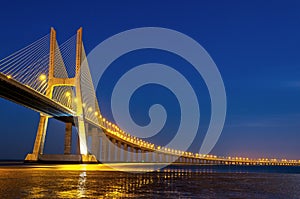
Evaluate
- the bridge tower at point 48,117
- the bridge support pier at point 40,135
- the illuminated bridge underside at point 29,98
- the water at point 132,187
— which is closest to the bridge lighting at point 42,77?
the bridge tower at point 48,117

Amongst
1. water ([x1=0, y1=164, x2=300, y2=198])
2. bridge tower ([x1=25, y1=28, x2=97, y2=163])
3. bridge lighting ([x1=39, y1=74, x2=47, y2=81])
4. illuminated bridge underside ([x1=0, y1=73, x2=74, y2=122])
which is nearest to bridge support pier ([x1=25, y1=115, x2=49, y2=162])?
bridge tower ([x1=25, y1=28, x2=97, y2=163])

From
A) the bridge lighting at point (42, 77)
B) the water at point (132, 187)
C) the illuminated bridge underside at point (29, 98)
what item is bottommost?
the water at point (132, 187)

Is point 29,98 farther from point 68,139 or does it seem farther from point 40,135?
point 68,139

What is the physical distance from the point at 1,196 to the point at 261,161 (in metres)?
174

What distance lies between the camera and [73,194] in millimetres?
13867

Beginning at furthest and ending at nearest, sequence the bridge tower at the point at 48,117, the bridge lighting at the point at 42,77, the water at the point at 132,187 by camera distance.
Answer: the bridge tower at the point at 48,117 → the bridge lighting at the point at 42,77 → the water at the point at 132,187

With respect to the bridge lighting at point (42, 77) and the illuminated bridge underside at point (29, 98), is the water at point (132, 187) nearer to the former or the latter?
the illuminated bridge underside at point (29, 98)

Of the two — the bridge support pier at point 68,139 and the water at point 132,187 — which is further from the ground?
the bridge support pier at point 68,139

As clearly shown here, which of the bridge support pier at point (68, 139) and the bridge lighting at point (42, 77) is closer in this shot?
the bridge lighting at point (42, 77)

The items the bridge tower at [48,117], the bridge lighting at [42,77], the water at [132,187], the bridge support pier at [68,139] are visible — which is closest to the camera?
the water at [132,187]

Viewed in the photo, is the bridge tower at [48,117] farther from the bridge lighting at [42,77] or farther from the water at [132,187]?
the water at [132,187]

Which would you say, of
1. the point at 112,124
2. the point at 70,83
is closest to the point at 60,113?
the point at 70,83

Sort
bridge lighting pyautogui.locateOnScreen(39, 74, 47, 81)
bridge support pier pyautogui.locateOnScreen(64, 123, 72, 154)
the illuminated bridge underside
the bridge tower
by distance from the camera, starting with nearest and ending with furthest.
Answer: the illuminated bridge underside, bridge lighting pyautogui.locateOnScreen(39, 74, 47, 81), the bridge tower, bridge support pier pyautogui.locateOnScreen(64, 123, 72, 154)

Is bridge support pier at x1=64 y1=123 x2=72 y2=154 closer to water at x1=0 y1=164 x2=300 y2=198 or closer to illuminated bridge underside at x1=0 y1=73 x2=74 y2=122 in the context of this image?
illuminated bridge underside at x1=0 y1=73 x2=74 y2=122
